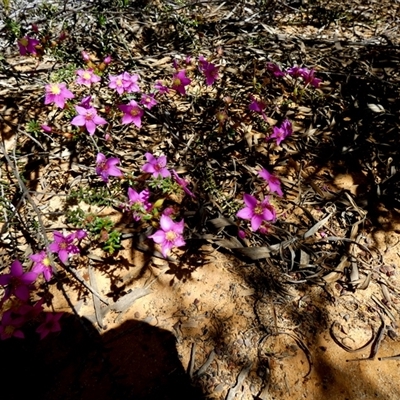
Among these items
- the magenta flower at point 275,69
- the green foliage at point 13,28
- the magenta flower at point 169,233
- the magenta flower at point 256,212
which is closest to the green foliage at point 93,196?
the magenta flower at point 169,233

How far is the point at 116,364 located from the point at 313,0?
4.23 metres

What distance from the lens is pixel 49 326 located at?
5.42ft

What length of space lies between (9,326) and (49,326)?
0.18m

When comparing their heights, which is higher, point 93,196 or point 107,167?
point 107,167

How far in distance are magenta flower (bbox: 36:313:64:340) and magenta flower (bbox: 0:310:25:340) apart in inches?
3.3

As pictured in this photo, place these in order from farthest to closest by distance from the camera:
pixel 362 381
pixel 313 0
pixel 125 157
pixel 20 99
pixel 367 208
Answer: pixel 313 0
pixel 20 99
pixel 125 157
pixel 367 208
pixel 362 381

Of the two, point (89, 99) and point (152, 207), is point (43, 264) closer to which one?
Result: point (152, 207)

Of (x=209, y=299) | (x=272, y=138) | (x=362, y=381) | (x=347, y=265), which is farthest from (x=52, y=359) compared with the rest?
(x=272, y=138)

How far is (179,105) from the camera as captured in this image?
2.89 meters

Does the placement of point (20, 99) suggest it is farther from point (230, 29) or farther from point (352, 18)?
point (352, 18)

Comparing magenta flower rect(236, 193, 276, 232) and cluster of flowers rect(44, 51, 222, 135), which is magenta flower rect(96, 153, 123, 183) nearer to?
cluster of flowers rect(44, 51, 222, 135)

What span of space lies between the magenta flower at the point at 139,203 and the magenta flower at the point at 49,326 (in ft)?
2.29

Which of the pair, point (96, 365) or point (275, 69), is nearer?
point (96, 365)

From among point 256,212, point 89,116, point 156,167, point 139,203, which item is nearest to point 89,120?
point 89,116
